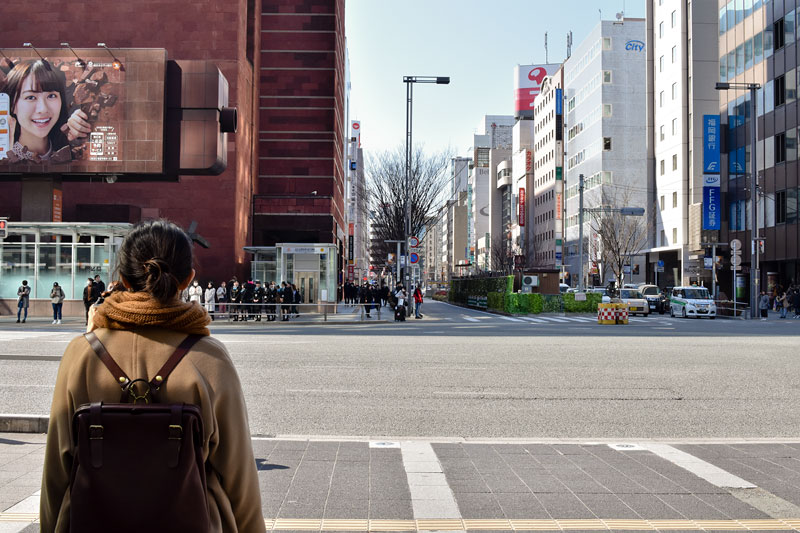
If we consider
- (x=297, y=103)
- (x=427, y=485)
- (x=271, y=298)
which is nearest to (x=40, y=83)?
(x=271, y=298)

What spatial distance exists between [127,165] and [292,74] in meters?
21.0

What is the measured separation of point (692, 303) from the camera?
41.1 meters

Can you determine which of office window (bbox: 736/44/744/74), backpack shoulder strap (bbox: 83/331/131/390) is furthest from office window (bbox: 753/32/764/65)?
backpack shoulder strap (bbox: 83/331/131/390)

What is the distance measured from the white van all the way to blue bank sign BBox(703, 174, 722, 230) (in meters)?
16.6

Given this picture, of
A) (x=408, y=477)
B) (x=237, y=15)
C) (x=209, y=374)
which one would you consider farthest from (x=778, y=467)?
(x=237, y=15)

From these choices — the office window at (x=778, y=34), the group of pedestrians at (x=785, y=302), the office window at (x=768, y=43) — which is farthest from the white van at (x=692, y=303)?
the office window at (x=768, y=43)

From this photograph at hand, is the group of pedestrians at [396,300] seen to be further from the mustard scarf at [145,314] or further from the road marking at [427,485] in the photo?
the mustard scarf at [145,314]

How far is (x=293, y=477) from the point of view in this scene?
629cm

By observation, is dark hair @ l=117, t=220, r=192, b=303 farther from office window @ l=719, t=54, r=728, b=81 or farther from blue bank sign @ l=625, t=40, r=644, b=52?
blue bank sign @ l=625, t=40, r=644, b=52

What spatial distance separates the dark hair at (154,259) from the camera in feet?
8.03

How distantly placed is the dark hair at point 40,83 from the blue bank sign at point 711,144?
43729 millimetres

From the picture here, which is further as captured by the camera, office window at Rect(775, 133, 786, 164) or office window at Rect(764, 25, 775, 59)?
office window at Rect(764, 25, 775, 59)

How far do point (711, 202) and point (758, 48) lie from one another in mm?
11141

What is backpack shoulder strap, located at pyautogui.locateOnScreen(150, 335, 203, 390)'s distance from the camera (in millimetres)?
2342
